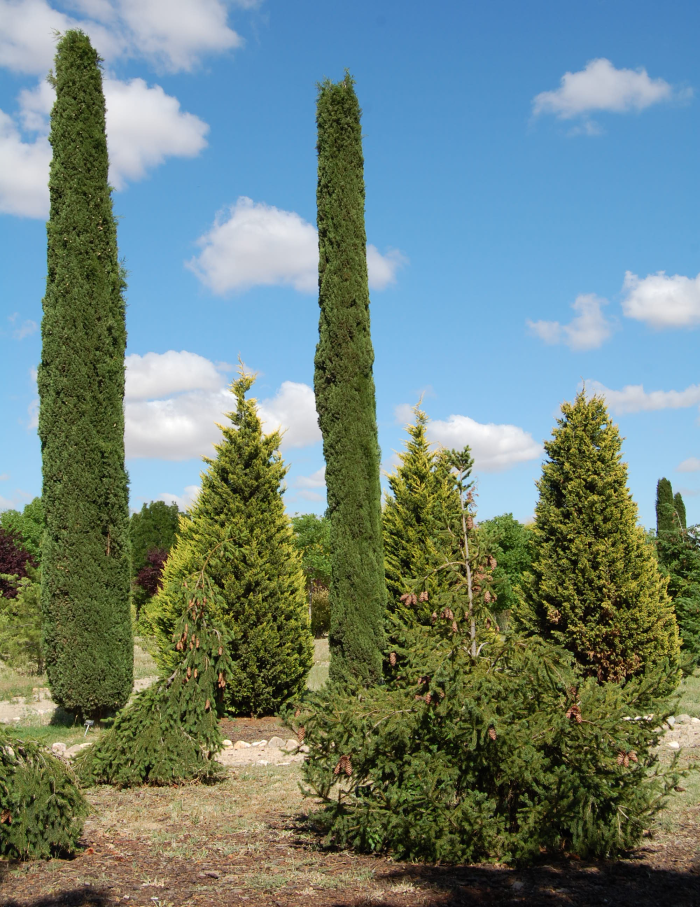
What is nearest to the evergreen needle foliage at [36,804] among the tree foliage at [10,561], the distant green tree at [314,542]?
the tree foliage at [10,561]

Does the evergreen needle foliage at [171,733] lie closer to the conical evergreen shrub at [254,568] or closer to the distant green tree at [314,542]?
the conical evergreen shrub at [254,568]

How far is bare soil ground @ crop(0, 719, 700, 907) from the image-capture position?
397 cm

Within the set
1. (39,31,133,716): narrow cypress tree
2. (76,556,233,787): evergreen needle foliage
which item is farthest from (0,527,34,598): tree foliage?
(76,556,233,787): evergreen needle foliage

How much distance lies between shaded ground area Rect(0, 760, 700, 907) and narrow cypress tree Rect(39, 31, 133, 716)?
5187 millimetres

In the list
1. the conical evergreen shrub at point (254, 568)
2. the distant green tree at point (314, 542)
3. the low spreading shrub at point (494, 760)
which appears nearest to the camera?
the low spreading shrub at point (494, 760)

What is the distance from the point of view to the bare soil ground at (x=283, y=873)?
3.97 meters

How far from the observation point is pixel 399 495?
46.0 feet

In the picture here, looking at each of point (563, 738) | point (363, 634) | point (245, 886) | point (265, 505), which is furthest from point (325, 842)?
point (265, 505)

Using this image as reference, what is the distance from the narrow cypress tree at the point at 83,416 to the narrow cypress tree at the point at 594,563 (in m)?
7.14

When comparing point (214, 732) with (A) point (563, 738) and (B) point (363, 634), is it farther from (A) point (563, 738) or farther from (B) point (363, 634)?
(B) point (363, 634)

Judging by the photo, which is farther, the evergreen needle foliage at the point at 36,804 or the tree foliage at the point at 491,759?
the evergreen needle foliage at the point at 36,804

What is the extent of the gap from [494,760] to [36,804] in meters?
2.99

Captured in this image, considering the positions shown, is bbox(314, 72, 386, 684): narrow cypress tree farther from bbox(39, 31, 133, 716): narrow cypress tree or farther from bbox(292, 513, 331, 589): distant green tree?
bbox(292, 513, 331, 589): distant green tree

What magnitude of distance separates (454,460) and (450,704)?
5.98ft
